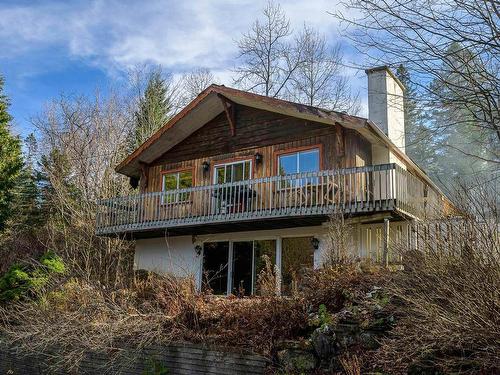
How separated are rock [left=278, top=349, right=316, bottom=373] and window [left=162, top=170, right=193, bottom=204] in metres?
9.92

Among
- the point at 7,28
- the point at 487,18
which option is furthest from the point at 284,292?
the point at 7,28

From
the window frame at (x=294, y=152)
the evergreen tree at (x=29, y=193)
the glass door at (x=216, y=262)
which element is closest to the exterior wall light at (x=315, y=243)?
the window frame at (x=294, y=152)

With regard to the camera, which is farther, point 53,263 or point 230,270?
point 230,270

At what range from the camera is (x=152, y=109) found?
3195cm

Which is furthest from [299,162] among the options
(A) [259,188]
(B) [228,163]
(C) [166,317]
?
(C) [166,317]

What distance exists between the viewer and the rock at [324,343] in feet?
25.7

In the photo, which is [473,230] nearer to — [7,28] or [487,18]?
[487,18]

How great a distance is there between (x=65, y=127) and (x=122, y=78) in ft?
19.8

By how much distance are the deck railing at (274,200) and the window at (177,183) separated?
47mm

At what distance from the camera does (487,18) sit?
236 inches

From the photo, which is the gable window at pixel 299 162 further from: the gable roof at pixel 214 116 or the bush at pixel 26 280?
the bush at pixel 26 280

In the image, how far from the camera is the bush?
47.0ft

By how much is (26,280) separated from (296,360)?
10.2 meters

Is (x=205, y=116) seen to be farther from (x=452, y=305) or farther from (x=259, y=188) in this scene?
(x=452, y=305)
